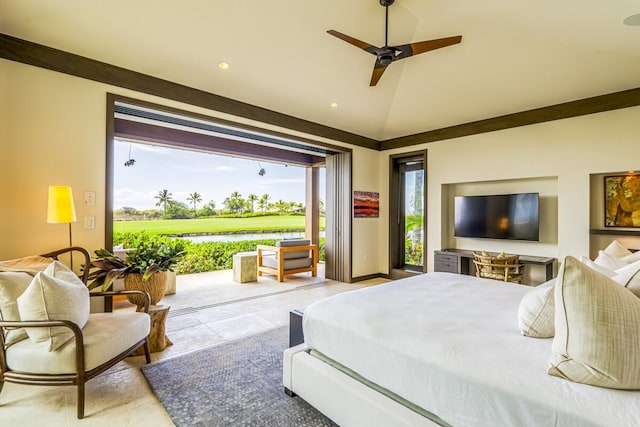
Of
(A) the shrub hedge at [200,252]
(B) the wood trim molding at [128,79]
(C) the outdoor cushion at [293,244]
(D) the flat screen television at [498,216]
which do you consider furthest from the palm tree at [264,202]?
(D) the flat screen television at [498,216]

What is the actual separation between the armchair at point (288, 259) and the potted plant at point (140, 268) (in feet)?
9.84

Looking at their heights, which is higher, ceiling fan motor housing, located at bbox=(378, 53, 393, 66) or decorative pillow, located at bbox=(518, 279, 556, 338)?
ceiling fan motor housing, located at bbox=(378, 53, 393, 66)

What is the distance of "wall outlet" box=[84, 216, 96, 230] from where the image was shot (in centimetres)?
321

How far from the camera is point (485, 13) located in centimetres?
285

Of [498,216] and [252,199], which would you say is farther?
[252,199]

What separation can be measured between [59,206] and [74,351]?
1.42 metres

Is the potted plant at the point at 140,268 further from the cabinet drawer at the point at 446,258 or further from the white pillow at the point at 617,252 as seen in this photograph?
the white pillow at the point at 617,252

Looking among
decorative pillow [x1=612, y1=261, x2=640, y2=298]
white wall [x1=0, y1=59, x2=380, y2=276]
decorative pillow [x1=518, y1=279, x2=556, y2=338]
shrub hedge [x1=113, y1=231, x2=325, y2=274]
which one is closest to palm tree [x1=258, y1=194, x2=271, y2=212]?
shrub hedge [x1=113, y1=231, x2=325, y2=274]

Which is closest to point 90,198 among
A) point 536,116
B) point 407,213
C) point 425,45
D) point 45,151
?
point 45,151

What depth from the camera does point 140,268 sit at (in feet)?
9.71

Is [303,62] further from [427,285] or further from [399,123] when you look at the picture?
[427,285]

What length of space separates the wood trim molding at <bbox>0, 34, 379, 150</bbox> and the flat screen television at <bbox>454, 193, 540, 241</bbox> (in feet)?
9.98

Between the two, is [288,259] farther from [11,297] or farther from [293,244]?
[11,297]

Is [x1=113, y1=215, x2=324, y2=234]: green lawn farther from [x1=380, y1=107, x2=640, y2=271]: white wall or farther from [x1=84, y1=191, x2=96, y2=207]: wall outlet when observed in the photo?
[x1=84, y1=191, x2=96, y2=207]: wall outlet
